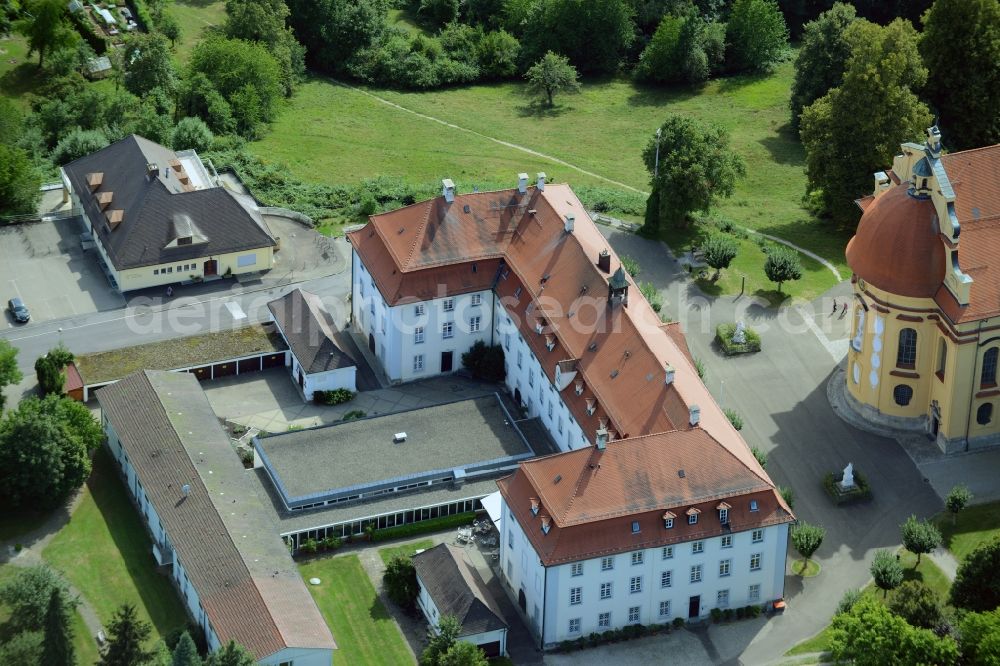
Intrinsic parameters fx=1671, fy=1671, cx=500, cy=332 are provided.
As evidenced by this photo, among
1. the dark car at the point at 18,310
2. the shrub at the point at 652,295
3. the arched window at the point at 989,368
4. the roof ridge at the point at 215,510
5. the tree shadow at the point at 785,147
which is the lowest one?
the tree shadow at the point at 785,147

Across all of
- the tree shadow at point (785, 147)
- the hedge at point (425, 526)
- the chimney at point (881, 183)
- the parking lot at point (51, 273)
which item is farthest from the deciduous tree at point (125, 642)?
the tree shadow at point (785, 147)

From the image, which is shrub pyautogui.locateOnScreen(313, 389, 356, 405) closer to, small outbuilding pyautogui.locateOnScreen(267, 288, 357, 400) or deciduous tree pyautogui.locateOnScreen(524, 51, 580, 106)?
small outbuilding pyautogui.locateOnScreen(267, 288, 357, 400)

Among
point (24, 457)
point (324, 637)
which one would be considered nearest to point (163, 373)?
point (24, 457)

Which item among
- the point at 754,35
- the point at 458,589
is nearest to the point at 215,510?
the point at 458,589

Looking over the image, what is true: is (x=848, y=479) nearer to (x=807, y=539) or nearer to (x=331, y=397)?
(x=807, y=539)

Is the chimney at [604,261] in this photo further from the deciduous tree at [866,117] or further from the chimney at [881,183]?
the deciduous tree at [866,117]

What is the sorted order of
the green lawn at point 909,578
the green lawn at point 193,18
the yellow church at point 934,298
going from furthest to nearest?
1. the green lawn at point 193,18
2. the yellow church at point 934,298
3. the green lawn at point 909,578
